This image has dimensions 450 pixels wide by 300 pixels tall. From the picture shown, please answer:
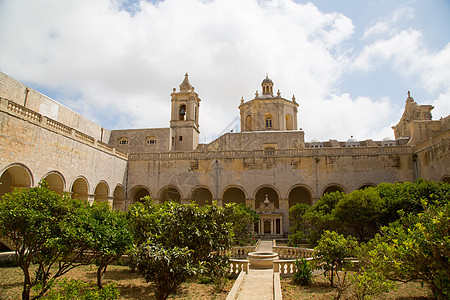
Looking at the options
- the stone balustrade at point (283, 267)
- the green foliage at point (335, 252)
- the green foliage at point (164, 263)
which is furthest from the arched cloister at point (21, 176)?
the green foliage at point (335, 252)

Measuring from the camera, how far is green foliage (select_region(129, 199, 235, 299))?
A: 17.9 feet

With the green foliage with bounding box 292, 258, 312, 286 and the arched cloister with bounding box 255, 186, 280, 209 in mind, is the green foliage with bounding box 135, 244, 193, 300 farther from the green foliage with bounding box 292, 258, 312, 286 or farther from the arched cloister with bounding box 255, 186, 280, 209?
the arched cloister with bounding box 255, 186, 280, 209

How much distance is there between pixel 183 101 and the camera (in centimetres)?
2866

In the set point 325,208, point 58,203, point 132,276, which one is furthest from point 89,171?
point 325,208

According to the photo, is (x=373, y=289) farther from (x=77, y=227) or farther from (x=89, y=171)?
(x=89, y=171)

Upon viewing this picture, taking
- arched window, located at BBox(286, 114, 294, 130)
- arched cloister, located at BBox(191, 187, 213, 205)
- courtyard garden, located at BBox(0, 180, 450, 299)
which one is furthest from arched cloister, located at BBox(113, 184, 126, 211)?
arched window, located at BBox(286, 114, 294, 130)

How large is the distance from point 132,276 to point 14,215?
4.85m

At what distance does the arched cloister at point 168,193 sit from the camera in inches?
860

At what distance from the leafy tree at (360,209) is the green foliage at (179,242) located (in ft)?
31.7

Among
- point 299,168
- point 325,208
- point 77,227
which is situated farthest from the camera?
point 299,168

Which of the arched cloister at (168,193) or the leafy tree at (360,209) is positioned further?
the arched cloister at (168,193)

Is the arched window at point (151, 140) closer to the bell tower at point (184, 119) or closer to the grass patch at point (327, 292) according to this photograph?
the bell tower at point (184, 119)

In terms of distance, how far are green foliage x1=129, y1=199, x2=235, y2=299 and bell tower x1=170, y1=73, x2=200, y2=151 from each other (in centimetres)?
2080

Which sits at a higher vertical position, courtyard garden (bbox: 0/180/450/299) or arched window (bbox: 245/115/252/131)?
arched window (bbox: 245/115/252/131)
